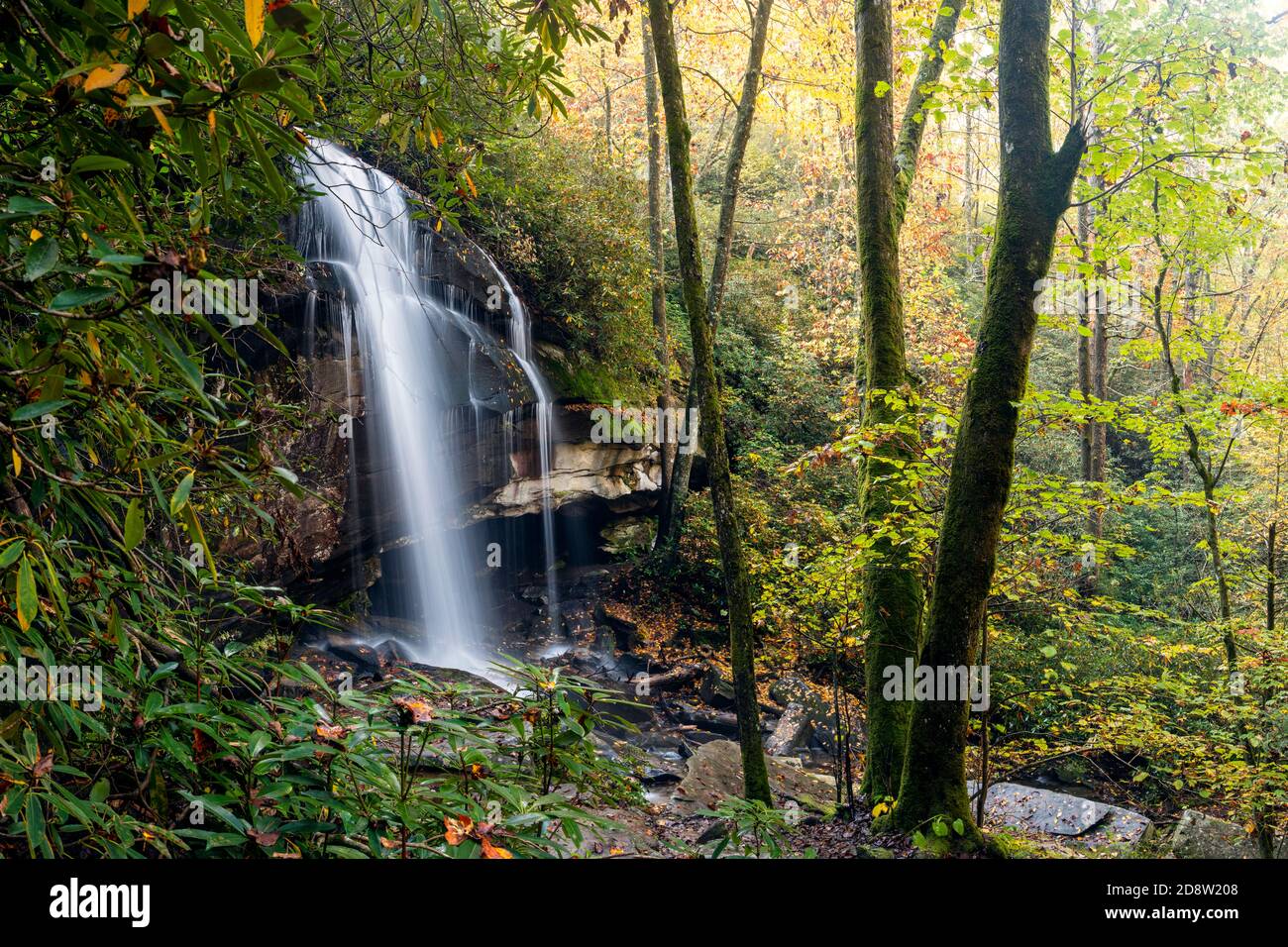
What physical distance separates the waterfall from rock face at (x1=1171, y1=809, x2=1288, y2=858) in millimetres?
7280

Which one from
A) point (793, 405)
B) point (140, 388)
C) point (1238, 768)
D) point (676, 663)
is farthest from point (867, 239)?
point (793, 405)

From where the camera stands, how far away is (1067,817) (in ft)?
23.0

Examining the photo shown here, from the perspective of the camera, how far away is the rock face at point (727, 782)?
6.56 metres

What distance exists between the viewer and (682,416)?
1263 centimetres

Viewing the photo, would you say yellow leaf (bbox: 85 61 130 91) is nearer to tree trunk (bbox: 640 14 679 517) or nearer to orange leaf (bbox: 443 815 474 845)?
orange leaf (bbox: 443 815 474 845)

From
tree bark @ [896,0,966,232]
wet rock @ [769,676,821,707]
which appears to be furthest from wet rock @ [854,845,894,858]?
wet rock @ [769,676,821,707]

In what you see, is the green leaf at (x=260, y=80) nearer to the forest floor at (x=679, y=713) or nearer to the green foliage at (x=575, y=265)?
the forest floor at (x=679, y=713)

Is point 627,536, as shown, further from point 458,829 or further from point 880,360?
point 458,829

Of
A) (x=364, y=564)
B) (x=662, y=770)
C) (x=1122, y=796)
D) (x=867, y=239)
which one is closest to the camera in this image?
(x=867, y=239)

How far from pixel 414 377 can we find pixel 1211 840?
8.60m

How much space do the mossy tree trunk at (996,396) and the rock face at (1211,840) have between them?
2628 mm

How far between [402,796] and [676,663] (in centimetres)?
895

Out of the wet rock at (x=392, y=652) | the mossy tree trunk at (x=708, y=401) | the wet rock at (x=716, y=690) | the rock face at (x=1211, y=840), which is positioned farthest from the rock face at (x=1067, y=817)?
the wet rock at (x=392, y=652)
